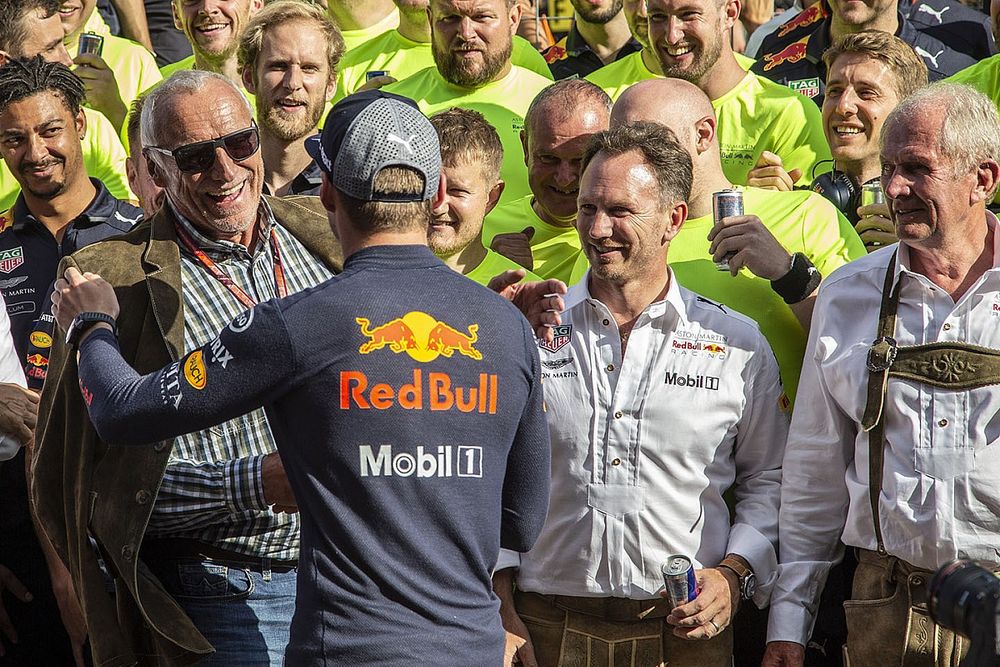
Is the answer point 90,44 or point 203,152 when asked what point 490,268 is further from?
point 90,44

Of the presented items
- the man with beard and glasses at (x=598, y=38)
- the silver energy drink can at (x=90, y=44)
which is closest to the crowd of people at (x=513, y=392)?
the silver energy drink can at (x=90, y=44)

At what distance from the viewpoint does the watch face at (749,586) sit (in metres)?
3.90

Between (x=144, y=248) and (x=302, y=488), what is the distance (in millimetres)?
1122

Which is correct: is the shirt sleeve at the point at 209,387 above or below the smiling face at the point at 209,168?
below

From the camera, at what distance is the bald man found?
421 centimetres

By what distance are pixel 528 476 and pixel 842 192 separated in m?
2.68

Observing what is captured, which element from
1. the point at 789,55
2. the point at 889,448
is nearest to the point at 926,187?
the point at 889,448

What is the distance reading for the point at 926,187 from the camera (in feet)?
12.4

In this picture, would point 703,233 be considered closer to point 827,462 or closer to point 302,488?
point 827,462

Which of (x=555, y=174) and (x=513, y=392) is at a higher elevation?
(x=555, y=174)

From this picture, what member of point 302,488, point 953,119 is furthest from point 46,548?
point 953,119

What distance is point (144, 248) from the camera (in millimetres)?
3600

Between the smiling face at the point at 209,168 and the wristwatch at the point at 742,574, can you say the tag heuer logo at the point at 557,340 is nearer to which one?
the wristwatch at the point at 742,574

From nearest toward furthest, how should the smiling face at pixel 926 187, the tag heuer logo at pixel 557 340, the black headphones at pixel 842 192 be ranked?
1. the smiling face at pixel 926 187
2. the tag heuer logo at pixel 557 340
3. the black headphones at pixel 842 192
